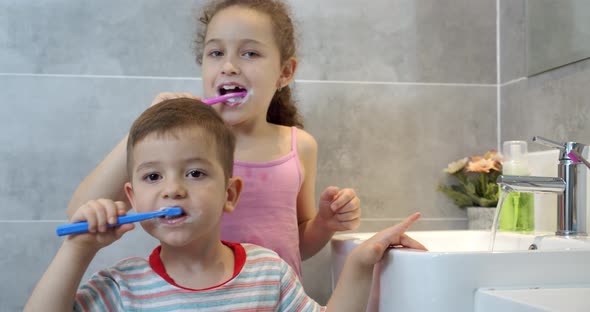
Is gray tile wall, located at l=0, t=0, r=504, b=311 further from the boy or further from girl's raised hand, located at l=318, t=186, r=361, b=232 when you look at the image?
the boy

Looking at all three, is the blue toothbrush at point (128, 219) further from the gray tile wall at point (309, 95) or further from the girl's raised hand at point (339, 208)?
the gray tile wall at point (309, 95)

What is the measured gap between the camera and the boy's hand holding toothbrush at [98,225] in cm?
84

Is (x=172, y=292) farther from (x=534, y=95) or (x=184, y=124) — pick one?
(x=534, y=95)

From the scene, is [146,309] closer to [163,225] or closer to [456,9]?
[163,225]

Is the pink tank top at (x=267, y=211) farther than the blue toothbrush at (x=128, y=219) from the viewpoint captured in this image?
Yes

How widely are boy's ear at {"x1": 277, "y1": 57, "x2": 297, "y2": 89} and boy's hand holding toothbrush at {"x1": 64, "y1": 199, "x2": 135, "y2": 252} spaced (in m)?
0.54

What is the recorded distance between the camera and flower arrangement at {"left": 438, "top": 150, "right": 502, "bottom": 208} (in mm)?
1486

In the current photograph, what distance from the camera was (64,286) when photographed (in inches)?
33.4

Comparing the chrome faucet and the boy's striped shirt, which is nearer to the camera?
the boy's striped shirt

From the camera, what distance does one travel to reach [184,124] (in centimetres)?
91

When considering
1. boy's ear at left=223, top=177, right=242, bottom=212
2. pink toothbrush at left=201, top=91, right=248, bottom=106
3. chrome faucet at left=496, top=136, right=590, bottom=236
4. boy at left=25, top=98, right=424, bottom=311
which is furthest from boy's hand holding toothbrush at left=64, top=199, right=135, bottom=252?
chrome faucet at left=496, top=136, right=590, bottom=236

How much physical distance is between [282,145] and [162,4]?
477 millimetres

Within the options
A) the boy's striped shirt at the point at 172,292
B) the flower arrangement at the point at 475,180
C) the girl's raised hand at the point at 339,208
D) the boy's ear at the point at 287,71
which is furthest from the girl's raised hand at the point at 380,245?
the flower arrangement at the point at 475,180

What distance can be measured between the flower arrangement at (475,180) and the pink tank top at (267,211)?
47cm
